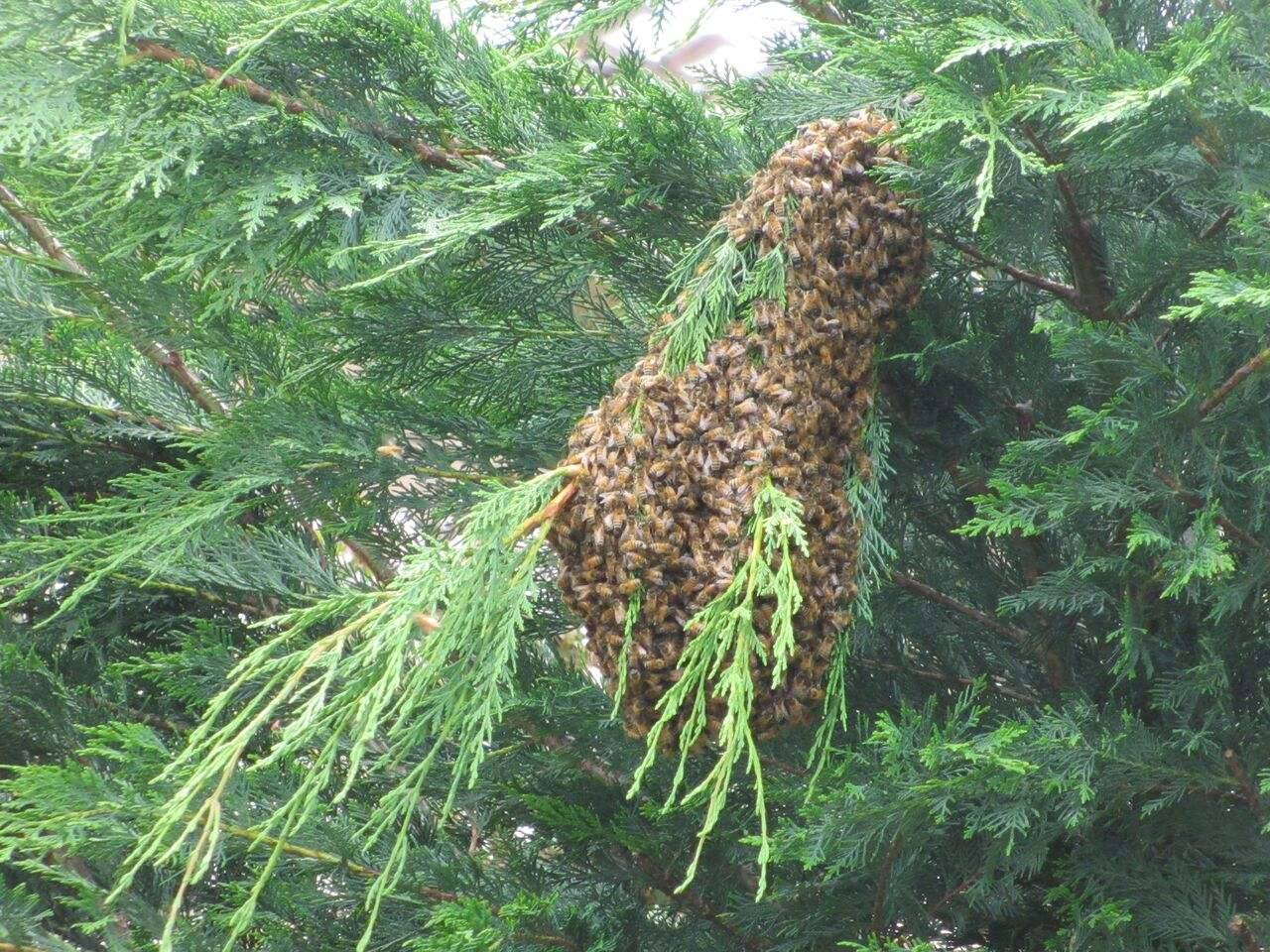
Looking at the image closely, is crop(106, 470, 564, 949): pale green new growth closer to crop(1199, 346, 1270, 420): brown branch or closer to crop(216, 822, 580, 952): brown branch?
crop(216, 822, 580, 952): brown branch

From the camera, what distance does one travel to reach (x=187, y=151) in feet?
6.20

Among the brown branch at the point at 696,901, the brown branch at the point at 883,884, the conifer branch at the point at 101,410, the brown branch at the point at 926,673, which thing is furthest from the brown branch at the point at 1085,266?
the conifer branch at the point at 101,410

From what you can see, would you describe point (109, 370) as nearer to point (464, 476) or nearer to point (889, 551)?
point (464, 476)

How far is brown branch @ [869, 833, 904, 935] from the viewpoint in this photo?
5.51 feet

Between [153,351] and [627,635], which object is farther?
[153,351]

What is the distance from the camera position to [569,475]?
4.85ft

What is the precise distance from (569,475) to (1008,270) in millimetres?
743

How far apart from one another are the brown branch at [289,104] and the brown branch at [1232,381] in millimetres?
1157

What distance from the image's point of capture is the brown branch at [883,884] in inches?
66.2

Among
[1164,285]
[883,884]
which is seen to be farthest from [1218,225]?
[883,884]

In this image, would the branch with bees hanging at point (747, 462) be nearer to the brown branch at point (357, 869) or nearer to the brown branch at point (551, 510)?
the brown branch at point (551, 510)

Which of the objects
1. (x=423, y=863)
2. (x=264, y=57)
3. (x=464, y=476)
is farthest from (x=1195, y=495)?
(x=264, y=57)

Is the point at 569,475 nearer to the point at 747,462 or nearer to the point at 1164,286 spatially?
the point at 747,462

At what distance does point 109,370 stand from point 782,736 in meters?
1.53
